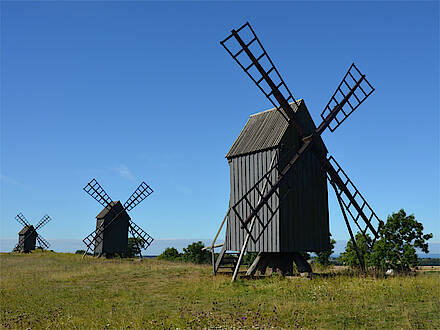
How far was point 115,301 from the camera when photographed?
Answer: 562 inches

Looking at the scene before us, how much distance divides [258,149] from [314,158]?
3.23 m

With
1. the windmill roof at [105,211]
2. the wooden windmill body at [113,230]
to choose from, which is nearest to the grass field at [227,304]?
the wooden windmill body at [113,230]

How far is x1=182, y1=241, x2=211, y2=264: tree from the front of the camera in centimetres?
4452

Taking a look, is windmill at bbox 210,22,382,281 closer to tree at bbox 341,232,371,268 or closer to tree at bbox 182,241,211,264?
tree at bbox 341,232,371,268

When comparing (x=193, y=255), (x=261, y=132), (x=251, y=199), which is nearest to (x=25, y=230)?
(x=193, y=255)

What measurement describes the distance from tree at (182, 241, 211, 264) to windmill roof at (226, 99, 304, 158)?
2526 centimetres

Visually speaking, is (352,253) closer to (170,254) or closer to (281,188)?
(281,188)

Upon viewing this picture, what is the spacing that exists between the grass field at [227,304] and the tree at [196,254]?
2556 centimetres

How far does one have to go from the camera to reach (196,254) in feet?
147

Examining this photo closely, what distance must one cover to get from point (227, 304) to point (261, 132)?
10.5 meters

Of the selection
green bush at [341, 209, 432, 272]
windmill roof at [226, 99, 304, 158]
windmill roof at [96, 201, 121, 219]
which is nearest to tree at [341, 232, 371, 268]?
green bush at [341, 209, 432, 272]

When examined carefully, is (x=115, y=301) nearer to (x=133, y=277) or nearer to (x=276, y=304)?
(x=276, y=304)

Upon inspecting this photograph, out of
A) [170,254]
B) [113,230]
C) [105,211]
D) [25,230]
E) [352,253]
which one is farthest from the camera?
[25,230]

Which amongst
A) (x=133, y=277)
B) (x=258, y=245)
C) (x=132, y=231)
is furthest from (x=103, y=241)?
(x=258, y=245)
